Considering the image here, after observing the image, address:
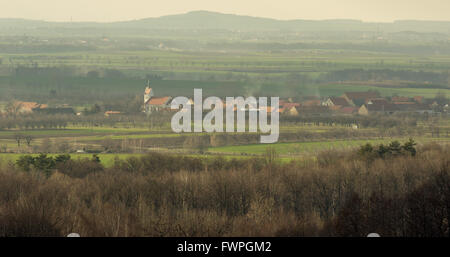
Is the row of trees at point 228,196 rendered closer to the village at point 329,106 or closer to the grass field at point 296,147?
the grass field at point 296,147

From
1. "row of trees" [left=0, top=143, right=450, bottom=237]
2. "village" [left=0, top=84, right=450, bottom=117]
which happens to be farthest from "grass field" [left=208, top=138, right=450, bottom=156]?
"village" [left=0, top=84, right=450, bottom=117]

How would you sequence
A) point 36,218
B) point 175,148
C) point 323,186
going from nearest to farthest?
point 36,218
point 323,186
point 175,148

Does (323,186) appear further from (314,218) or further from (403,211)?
(403,211)

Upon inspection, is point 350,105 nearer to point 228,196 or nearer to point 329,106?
point 329,106

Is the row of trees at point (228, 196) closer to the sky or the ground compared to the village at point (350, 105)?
closer to the sky

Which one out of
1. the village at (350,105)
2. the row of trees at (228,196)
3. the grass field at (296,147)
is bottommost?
the village at (350,105)

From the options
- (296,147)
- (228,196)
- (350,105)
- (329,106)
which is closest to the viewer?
(228,196)

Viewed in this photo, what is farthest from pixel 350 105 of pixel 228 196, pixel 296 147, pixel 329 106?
pixel 228 196

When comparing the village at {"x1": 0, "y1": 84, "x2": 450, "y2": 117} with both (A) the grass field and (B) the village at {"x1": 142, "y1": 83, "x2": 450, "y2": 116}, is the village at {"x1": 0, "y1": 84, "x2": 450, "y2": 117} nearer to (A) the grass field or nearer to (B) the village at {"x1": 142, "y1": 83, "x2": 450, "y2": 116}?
(B) the village at {"x1": 142, "y1": 83, "x2": 450, "y2": 116}

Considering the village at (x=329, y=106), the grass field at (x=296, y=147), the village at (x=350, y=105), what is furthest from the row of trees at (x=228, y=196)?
the village at (x=350, y=105)

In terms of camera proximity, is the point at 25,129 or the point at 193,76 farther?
the point at 193,76

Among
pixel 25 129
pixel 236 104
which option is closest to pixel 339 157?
pixel 25 129
